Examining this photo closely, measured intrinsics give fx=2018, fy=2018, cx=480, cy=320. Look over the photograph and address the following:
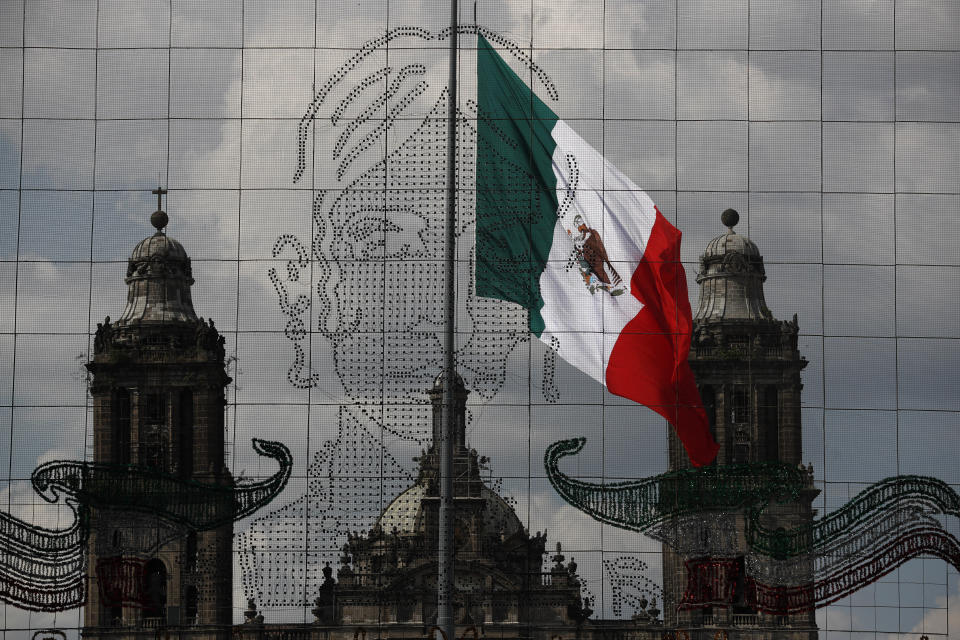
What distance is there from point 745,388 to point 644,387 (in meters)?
22.1

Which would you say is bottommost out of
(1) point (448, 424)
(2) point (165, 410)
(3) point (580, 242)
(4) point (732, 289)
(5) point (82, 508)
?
(5) point (82, 508)

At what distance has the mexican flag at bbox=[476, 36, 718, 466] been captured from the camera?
42.0 metres

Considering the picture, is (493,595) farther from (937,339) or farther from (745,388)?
(937,339)

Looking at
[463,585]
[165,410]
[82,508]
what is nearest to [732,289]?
[463,585]

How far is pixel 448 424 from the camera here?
37.5 m

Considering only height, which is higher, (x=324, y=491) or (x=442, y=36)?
(x=442, y=36)

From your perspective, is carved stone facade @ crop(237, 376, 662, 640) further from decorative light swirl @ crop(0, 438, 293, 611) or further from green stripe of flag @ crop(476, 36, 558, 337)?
green stripe of flag @ crop(476, 36, 558, 337)

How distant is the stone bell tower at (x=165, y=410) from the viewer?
57.5 metres

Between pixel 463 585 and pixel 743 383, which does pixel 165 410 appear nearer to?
pixel 463 585

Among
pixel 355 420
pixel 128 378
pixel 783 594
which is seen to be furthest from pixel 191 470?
pixel 783 594

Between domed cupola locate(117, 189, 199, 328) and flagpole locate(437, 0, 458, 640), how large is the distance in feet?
88.9

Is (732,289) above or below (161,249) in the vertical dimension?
below

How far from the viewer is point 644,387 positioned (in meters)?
42.1

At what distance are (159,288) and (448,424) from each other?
31.9 metres
